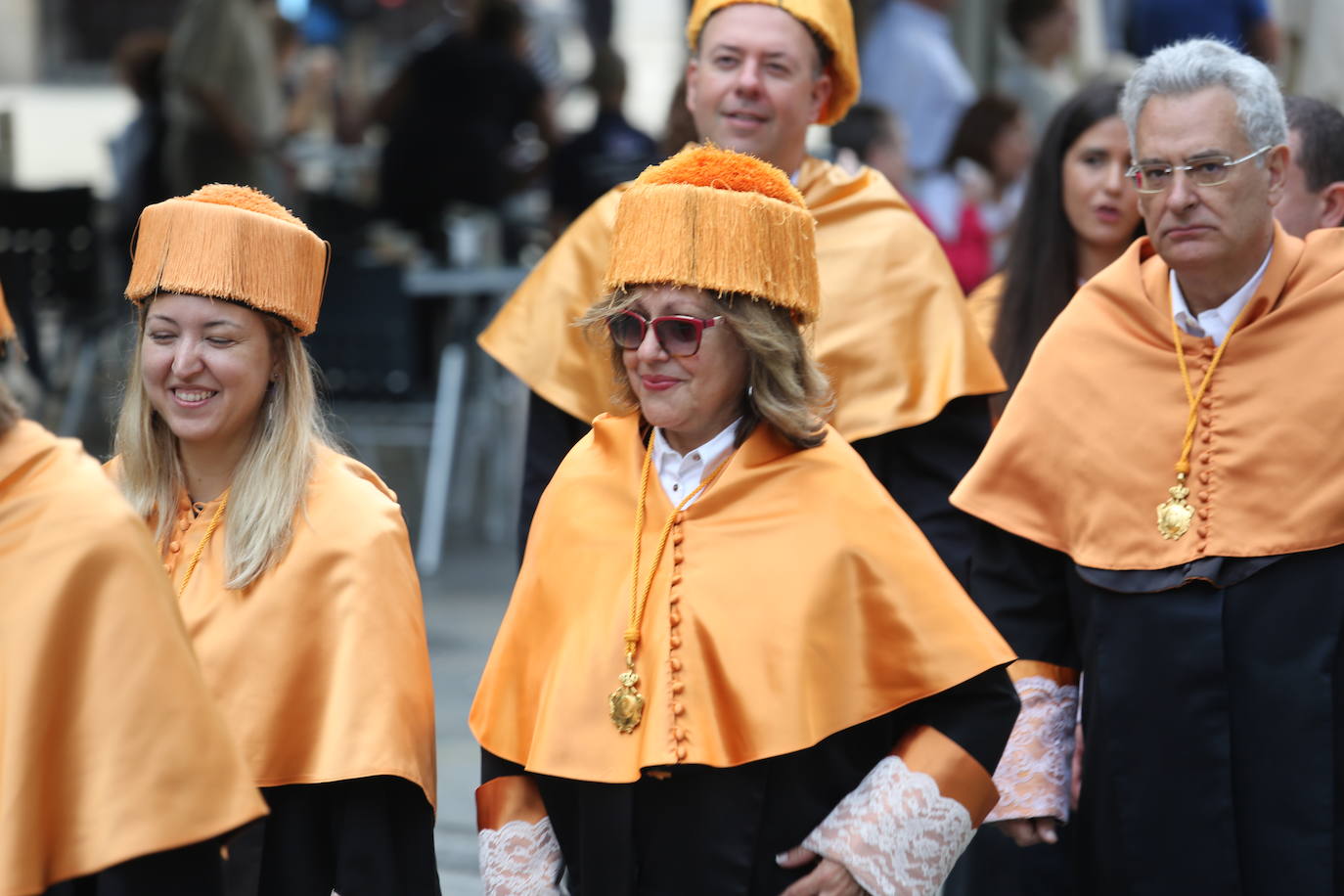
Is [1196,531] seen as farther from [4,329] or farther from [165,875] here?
[4,329]

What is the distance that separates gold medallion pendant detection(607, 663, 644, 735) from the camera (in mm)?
3064

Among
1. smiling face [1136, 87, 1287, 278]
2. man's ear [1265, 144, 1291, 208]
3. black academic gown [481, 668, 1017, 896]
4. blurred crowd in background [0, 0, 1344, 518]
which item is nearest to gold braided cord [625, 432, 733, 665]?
black academic gown [481, 668, 1017, 896]

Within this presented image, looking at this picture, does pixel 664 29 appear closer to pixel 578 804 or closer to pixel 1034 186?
pixel 1034 186

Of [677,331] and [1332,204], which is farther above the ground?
[1332,204]

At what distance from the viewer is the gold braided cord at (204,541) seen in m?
3.27

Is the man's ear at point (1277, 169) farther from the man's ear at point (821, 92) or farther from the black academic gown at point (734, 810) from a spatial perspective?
the man's ear at point (821, 92)

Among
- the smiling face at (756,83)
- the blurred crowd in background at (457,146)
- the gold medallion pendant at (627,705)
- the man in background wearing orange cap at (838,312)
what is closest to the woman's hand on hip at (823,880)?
the gold medallion pendant at (627,705)

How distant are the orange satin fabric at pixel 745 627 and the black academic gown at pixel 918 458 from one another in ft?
3.24

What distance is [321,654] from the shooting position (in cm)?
322

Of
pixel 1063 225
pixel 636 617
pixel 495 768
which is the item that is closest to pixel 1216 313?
pixel 636 617

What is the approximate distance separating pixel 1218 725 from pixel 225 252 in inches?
74.0

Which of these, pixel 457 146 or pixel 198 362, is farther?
pixel 457 146

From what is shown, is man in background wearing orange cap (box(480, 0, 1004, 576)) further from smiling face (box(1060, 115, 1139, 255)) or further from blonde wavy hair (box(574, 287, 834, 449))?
blonde wavy hair (box(574, 287, 834, 449))

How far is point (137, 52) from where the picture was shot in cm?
1076
